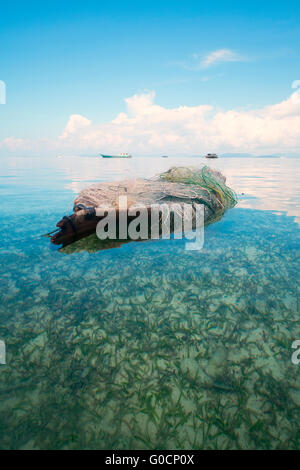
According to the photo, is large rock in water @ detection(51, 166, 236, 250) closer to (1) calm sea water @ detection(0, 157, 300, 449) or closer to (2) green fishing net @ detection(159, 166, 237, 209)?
(2) green fishing net @ detection(159, 166, 237, 209)

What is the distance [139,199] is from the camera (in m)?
5.86

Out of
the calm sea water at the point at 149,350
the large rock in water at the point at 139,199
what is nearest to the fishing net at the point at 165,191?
the large rock in water at the point at 139,199

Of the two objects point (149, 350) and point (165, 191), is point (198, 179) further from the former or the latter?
point (149, 350)

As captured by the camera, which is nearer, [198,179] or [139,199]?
[139,199]

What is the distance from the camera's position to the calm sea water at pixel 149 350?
1716mm

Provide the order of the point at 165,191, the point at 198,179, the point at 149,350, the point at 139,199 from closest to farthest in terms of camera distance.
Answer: the point at 149,350, the point at 139,199, the point at 165,191, the point at 198,179

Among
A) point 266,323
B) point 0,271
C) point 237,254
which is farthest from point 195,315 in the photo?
point 0,271

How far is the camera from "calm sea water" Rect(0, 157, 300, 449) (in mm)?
1716

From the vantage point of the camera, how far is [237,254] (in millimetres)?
4766

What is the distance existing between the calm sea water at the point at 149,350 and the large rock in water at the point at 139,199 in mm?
678

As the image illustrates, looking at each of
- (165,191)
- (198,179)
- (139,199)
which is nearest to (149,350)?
(139,199)

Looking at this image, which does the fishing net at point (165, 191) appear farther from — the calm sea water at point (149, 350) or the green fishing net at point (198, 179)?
the calm sea water at point (149, 350)

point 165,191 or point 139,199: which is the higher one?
point 165,191

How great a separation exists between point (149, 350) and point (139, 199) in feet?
13.4
